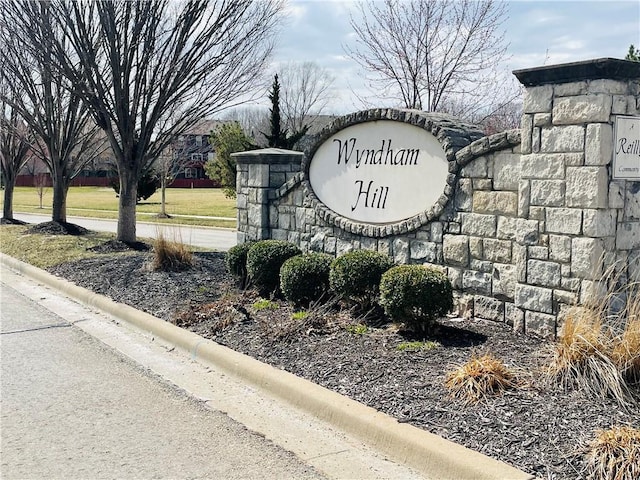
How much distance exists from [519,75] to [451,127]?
144 cm

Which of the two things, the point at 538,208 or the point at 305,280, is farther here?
the point at 305,280

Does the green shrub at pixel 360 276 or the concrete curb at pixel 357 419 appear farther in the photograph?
the green shrub at pixel 360 276

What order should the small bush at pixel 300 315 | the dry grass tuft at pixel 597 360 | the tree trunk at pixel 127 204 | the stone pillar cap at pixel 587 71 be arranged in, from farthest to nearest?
the tree trunk at pixel 127 204, the small bush at pixel 300 315, the stone pillar cap at pixel 587 71, the dry grass tuft at pixel 597 360

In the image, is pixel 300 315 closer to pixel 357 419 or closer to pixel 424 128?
pixel 424 128

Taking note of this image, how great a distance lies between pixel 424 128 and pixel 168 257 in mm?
4772

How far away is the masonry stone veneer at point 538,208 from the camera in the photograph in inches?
227

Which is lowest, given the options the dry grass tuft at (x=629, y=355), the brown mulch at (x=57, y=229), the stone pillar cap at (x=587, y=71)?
the brown mulch at (x=57, y=229)

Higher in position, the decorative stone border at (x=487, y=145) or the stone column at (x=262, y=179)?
the decorative stone border at (x=487, y=145)

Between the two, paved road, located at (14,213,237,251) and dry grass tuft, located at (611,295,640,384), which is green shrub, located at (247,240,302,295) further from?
paved road, located at (14,213,237,251)

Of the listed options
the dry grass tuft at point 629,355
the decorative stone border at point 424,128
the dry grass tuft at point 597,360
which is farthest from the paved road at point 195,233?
the dry grass tuft at point 629,355

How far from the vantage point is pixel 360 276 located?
7102mm

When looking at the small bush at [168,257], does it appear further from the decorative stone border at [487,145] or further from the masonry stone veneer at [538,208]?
the decorative stone border at [487,145]

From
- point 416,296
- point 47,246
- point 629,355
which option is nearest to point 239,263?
point 416,296

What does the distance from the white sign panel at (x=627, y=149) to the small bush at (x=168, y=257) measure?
669 centimetres
